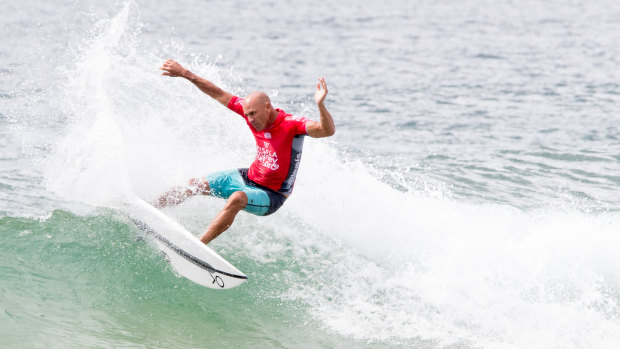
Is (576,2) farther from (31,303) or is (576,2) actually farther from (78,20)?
(31,303)

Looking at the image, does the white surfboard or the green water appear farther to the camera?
the white surfboard

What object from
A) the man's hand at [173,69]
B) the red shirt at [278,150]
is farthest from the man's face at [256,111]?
the man's hand at [173,69]

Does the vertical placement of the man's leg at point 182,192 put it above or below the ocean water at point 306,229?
above

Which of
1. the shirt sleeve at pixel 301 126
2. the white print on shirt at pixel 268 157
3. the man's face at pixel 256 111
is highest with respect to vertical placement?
the man's face at pixel 256 111

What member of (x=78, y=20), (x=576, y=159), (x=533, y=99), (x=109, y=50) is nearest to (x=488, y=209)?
(x=576, y=159)

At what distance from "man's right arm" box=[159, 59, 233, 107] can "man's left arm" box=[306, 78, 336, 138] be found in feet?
4.00

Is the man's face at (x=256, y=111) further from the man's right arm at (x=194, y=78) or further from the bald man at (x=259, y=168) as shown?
the man's right arm at (x=194, y=78)

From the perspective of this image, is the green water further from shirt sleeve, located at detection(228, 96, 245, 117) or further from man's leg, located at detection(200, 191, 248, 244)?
shirt sleeve, located at detection(228, 96, 245, 117)

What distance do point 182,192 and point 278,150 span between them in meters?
1.26

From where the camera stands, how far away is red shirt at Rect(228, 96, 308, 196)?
833cm

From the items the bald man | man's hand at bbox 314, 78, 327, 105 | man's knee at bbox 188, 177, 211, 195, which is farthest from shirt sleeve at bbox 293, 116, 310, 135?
man's knee at bbox 188, 177, 211, 195

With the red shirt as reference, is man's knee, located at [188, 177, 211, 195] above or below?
below

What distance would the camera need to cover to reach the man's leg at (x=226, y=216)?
805 cm

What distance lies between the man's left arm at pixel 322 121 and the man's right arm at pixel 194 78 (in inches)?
47.9
